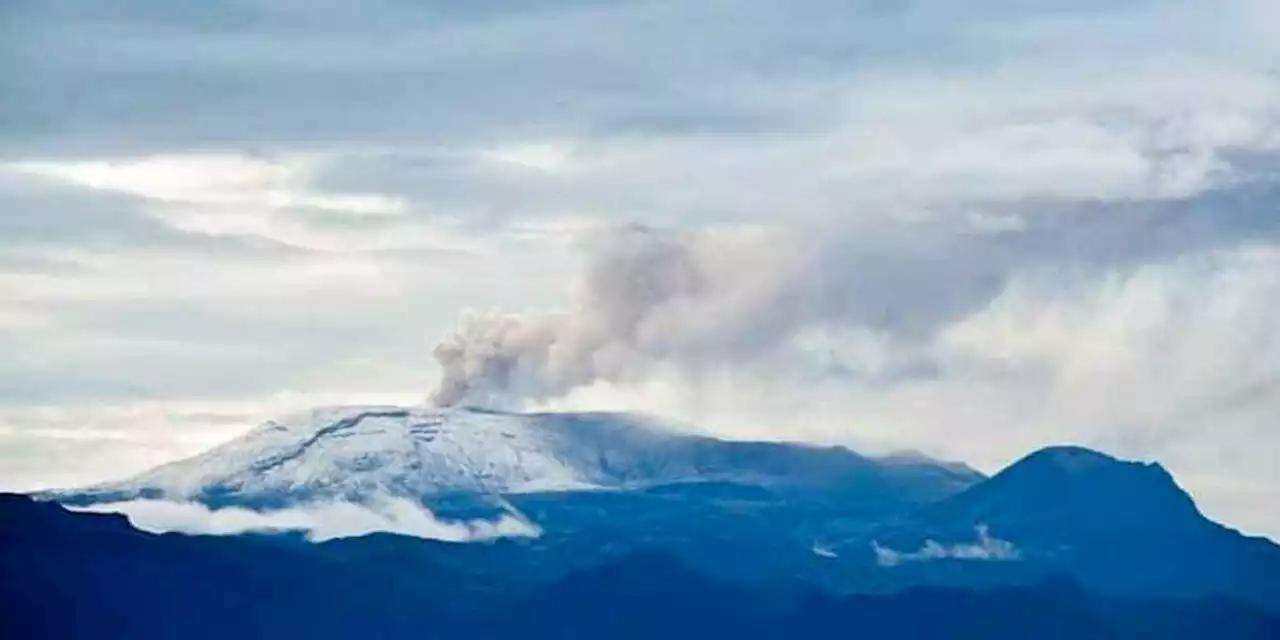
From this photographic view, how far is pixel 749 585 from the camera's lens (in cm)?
12519

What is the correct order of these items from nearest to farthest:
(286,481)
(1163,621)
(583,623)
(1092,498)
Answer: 1. (1163,621)
2. (583,623)
3. (1092,498)
4. (286,481)

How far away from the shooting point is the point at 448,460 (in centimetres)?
15775

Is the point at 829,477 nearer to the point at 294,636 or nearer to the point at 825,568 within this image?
the point at 825,568

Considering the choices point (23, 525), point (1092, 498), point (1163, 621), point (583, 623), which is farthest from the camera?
point (1092, 498)

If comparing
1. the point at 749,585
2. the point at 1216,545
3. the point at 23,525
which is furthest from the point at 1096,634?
the point at 23,525

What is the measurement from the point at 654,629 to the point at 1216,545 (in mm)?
33775

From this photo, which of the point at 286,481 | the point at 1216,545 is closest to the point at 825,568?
the point at 1216,545

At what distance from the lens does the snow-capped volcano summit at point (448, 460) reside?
144m

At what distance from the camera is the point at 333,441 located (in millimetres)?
156875

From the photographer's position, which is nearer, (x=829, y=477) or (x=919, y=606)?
(x=919, y=606)

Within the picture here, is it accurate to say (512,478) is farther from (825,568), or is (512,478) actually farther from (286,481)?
(825,568)

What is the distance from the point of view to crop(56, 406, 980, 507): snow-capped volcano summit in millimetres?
143750

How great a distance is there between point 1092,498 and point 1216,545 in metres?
A: 23.1

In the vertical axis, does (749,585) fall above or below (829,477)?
below
